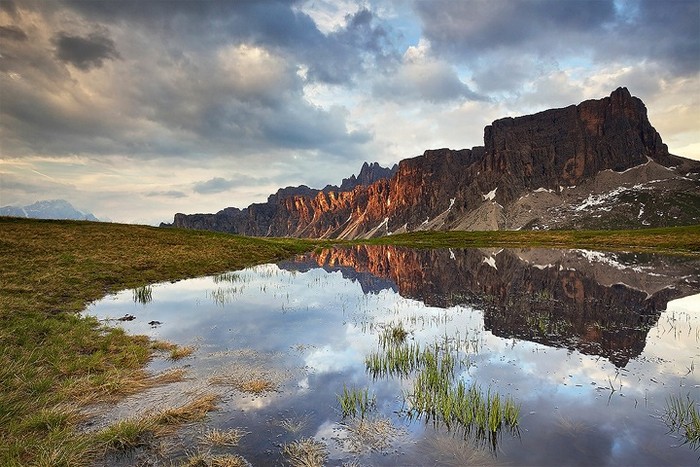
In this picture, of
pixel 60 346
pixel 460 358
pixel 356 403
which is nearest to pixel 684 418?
pixel 460 358

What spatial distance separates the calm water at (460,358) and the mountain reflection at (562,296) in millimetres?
164

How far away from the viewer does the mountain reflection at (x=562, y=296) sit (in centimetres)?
1820

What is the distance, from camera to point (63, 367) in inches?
526

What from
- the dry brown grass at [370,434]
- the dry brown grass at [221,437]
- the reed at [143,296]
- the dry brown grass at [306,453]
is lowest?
the dry brown grass at [370,434]

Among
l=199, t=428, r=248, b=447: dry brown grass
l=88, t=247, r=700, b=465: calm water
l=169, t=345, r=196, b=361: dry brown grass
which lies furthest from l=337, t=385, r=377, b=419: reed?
l=169, t=345, r=196, b=361: dry brown grass

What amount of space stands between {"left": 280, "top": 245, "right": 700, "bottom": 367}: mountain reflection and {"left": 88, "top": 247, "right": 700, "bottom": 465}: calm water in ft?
0.54

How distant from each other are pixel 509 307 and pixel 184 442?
22.2 meters

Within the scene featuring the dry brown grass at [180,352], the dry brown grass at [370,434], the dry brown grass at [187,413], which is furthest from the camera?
the dry brown grass at [180,352]

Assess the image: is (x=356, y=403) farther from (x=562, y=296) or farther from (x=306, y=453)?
(x=562, y=296)

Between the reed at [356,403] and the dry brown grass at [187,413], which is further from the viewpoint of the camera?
the reed at [356,403]

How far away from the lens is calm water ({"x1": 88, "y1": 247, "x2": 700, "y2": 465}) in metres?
8.98

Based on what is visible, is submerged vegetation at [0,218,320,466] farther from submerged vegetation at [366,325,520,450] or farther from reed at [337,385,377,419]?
submerged vegetation at [366,325,520,450]

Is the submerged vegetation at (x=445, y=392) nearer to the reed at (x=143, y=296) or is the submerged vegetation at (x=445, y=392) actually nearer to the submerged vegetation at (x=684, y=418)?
the submerged vegetation at (x=684, y=418)

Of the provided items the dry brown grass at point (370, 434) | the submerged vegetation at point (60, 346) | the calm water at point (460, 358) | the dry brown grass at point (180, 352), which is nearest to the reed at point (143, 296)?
the submerged vegetation at point (60, 346)
